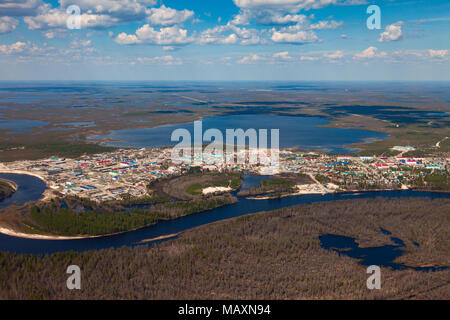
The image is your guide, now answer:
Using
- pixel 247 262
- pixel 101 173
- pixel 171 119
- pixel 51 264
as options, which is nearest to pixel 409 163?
pixel 247 262

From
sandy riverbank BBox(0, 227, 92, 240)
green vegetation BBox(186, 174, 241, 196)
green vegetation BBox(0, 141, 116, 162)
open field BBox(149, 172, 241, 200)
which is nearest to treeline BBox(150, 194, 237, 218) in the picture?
open field BBox(149, 172, 241, 200)

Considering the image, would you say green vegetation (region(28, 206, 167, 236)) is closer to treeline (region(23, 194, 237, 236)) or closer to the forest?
treeline (region(23, 194, 237, 236))

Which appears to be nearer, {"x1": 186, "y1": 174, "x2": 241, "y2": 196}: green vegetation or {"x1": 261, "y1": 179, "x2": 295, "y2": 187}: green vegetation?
{"x1": 186, "y1": 174, "x2": 241, "y2": 196}: green vegetation

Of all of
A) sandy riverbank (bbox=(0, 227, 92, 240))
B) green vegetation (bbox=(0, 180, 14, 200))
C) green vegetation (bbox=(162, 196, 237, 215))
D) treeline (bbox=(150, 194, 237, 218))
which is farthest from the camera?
green vegetation (bbox=(0, 180, 14, 200))

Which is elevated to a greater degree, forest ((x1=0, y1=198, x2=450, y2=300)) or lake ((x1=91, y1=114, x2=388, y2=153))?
lake ((x1=91, y1=114, x2=388, y2=153))

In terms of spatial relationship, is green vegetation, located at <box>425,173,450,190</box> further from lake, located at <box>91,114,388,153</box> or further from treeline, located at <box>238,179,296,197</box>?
lake, located at <box>91,114,388,153</box>

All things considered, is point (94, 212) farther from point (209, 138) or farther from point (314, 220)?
point (209, 138)

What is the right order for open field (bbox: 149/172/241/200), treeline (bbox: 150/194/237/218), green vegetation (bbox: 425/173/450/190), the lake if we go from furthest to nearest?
the lake → green vegetation (bbox: 425/173/450/190) → open field (bbox: 149/172/241/200) → treeline (bbox: 150/194/237/218)

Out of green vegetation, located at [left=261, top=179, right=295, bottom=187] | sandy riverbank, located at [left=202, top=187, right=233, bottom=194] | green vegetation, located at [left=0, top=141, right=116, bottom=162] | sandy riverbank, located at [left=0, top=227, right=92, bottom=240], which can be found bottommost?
sandy riverbank, located at [left=0, top=227, right=92, bottom=240]

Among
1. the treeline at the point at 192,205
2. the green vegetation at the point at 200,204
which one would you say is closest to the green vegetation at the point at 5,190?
the treeline at the point at 192,205

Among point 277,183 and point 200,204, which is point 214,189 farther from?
point 277,183
